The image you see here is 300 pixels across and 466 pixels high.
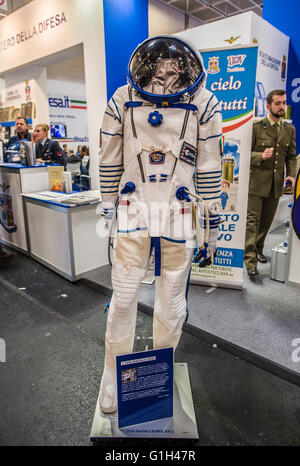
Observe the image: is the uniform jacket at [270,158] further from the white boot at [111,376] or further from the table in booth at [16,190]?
the table in booth at [16,190]

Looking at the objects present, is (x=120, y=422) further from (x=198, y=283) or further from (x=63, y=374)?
(x=198, y=283)

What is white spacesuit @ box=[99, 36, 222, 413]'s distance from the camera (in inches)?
57.2

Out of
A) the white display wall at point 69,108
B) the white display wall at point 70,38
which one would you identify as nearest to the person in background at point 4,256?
the white display wall at point 70,38

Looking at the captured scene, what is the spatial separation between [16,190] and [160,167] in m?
2.96

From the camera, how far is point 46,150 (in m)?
4.32

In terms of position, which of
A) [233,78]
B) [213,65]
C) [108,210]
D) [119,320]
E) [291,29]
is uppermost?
[291,29]

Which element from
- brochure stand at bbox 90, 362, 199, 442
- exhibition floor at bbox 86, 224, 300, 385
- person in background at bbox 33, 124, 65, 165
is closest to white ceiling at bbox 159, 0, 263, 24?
person in background at bbox 33, 124, 65, 165

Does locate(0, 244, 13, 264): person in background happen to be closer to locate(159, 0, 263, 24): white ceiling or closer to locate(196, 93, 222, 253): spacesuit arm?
locate(196, 93, 222, 253): spacesuit arm

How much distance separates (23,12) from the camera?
486 centimetres

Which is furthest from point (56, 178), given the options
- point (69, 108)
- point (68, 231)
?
point (69, 108)

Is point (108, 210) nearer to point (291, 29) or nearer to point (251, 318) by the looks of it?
point (251, 318)

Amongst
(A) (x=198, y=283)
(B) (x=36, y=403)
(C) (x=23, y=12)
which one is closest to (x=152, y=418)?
(B) (x=36, y=403)

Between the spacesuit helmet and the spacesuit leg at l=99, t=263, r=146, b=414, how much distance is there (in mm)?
782
